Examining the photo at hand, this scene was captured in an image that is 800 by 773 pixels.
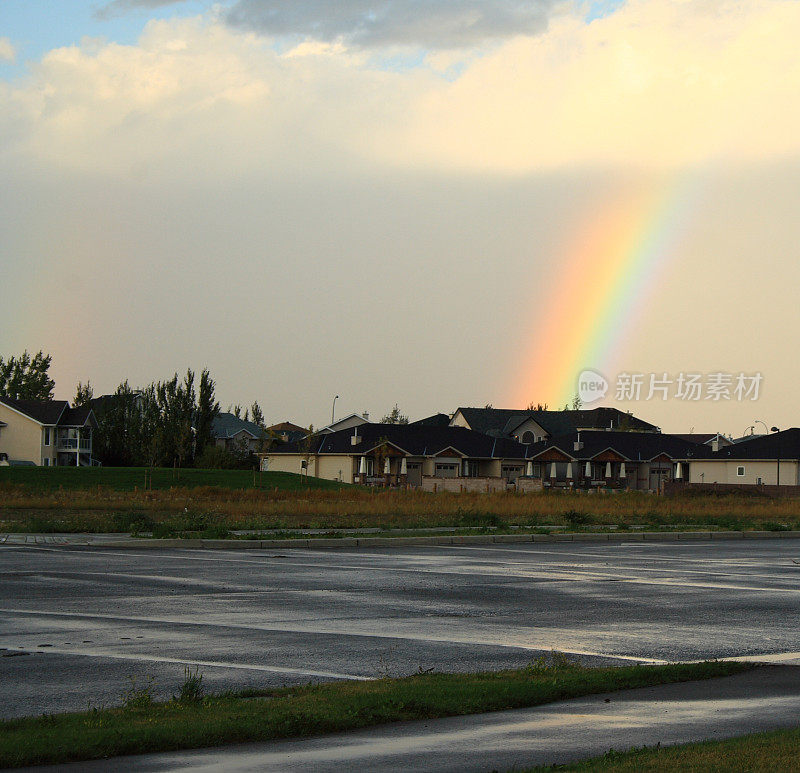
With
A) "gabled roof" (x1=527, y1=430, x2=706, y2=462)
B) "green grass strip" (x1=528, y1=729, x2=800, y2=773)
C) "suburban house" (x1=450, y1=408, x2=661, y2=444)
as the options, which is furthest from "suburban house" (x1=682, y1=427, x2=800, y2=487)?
"green grass strip" (x1=528, y1=729, x2=800, y2=773)

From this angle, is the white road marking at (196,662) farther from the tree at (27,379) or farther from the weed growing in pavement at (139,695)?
the tree at (27,379)

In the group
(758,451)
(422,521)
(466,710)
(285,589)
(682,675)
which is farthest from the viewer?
(758,451)

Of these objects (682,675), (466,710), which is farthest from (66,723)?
(682,675)

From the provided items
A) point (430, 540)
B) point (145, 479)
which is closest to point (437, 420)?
point (145, 479)

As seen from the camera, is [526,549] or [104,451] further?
[104,451]

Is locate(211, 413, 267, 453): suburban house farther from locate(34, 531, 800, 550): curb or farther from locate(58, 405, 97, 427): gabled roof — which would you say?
locate(34, 531, 800, 550): curb

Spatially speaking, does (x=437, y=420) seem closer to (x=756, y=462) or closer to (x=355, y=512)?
(x=756, y=462)

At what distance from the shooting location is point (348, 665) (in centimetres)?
1134

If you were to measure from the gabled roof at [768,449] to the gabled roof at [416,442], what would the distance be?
17412 millimetres

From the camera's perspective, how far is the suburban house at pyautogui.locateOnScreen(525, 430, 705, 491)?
10288cm

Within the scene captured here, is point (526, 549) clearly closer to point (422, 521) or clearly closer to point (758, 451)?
point (422, 521)

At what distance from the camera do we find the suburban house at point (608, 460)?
338 feet

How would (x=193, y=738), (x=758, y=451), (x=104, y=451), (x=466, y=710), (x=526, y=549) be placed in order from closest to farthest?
(x=193, y=738) → (x=466, y=710) → (x=526, y=549) → (x=758, y=451) → (x=104, y=451)

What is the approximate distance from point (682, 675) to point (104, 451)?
98505 mm
